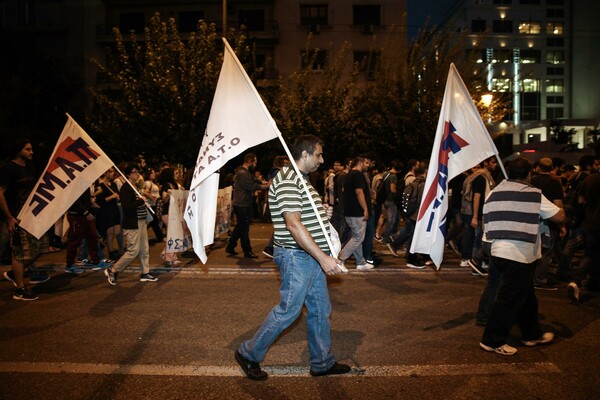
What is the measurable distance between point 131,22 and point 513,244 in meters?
35.0

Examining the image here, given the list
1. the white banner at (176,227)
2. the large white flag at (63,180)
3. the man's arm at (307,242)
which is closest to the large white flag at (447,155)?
the man's arm at (307,242)

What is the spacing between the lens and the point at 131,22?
3431cm

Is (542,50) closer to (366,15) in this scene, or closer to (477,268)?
(366,15)

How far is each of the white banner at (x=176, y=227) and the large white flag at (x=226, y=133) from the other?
4.40 m

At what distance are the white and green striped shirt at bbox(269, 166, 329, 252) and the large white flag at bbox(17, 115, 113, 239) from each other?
401cm

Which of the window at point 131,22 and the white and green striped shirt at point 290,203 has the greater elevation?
the window at point 131,22

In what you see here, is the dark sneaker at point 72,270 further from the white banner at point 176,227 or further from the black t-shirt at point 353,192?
the black t-shirt at point 353,192

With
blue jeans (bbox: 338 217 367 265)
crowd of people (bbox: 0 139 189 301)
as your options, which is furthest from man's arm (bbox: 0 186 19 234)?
blue jeans (bbox: 338 217 367 265)

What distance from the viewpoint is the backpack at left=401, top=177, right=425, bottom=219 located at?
9.27 meters

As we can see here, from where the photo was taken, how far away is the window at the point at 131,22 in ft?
112

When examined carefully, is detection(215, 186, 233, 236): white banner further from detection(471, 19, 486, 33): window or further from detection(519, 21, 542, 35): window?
detection(519, 21, 542, 35): window

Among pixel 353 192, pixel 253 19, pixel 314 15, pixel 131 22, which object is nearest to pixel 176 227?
pixel 353 192

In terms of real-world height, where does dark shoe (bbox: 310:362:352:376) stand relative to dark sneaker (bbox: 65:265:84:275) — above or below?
below

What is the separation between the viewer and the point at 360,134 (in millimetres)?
23266
